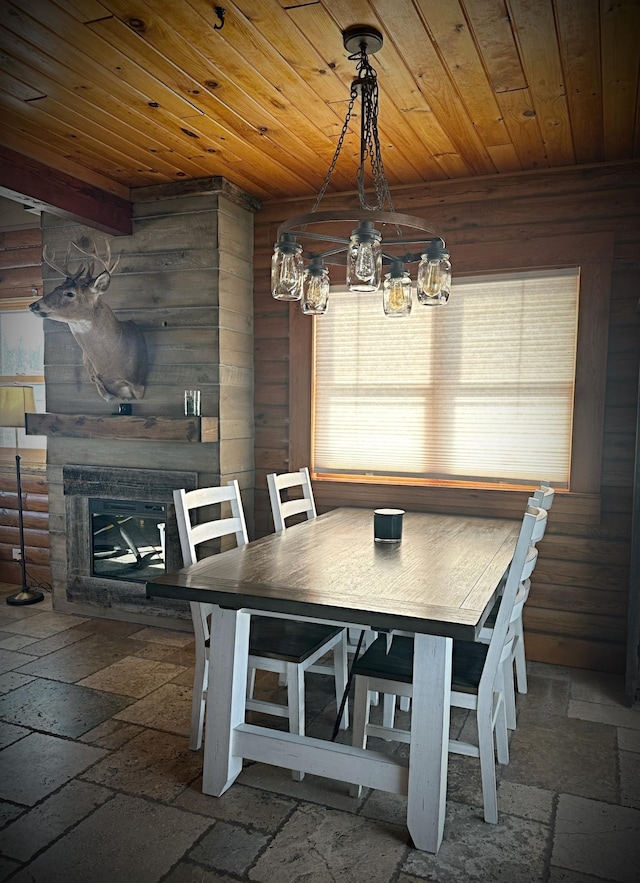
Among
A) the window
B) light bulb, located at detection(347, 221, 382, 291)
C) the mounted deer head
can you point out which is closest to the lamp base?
the window

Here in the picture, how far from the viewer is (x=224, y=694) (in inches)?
85.4

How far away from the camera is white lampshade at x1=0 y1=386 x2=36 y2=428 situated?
4258 millimetres

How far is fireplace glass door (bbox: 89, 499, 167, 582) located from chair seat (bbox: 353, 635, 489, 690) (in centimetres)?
200

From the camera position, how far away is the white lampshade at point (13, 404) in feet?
14.0

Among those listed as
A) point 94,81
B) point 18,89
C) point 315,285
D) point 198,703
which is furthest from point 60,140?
point 198,703

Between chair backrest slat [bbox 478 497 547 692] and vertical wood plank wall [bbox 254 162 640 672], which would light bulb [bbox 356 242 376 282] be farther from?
vertical wood plank wall [bbox 254 162 640 672]

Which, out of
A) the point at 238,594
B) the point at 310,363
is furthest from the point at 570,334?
the point at 238,594

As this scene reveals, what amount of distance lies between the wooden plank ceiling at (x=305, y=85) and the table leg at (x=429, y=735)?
2.03 m

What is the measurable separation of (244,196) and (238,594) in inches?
110

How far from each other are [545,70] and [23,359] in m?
3.95

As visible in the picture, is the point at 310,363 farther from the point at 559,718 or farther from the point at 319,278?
the point at 559,718

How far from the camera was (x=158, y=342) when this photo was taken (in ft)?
13.0

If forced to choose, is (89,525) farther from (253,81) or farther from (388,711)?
(253,81)

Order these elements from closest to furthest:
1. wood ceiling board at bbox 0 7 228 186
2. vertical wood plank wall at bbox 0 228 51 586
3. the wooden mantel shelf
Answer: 1. wood ceiling board at bbox 0 7 228 186
2. the wooden mantel shelf
3. vertical wood plank wall at bbox 0 228 51 586
